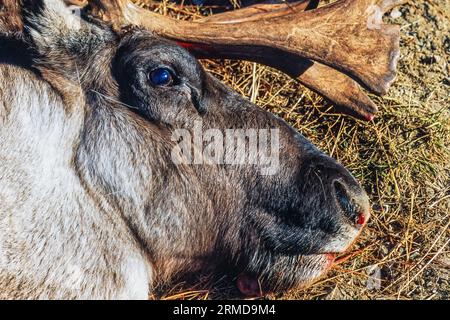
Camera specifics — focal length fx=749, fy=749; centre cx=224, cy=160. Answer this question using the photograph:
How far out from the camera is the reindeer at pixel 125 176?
10.7ft

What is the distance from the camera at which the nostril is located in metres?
3.38

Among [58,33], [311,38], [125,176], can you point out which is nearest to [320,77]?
[311,38]

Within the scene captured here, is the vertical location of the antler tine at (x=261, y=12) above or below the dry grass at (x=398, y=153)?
above

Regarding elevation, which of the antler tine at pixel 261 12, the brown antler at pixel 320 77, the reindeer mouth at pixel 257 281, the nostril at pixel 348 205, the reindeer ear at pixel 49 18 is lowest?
the reindeer mouth at pixel 257 281

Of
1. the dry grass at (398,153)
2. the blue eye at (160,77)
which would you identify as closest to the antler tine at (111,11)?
the blue eye at (160,77)

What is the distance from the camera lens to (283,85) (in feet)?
15.6

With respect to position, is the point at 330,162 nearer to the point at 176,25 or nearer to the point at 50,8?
the point at 176,25

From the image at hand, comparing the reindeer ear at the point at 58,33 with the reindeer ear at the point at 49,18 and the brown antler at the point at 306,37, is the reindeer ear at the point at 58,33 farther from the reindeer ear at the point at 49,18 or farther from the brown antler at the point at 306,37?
the brown antler at the point at 306,37

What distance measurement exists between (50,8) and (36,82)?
0.33m

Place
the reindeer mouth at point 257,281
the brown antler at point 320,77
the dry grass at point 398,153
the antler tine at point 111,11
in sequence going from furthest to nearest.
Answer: the dry grass at point 398,153 < the brown antler at point 320,77 < the reindeer mouth at point 257,281 < the antler tine at point 111,11

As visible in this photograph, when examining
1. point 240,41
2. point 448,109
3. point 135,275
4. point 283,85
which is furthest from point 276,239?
point 448,109

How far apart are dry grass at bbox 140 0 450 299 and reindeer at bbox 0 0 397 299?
2.88 feet

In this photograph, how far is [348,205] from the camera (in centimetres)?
338

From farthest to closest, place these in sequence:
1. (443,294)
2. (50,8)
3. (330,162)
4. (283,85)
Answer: (283,85) → (443,294) → (330,162) → (50,8)
